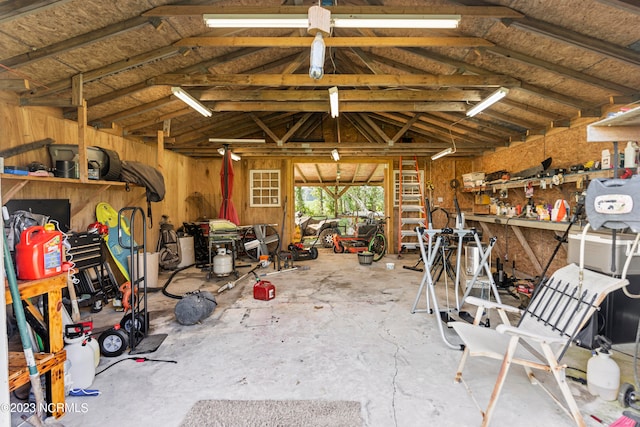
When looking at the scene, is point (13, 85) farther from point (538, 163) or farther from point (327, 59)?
point (538, 163)

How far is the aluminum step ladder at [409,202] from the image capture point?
28.0 ft

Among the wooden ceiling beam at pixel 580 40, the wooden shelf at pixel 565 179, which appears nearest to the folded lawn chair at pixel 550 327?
the wooden shelf at pixel 565 179

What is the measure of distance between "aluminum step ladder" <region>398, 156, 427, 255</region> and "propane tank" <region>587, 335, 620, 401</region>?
5.99 m

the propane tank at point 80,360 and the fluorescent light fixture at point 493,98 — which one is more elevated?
the fluorescent light fixture at point 493,98

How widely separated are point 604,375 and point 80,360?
4.03 metres

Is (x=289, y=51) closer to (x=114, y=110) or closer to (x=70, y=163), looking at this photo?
(x=114, y=110)

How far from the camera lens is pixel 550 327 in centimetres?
244

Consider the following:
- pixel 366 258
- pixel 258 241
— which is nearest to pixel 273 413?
pixel 258 241

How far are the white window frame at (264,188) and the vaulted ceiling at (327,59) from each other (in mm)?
2859

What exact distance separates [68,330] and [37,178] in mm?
2088

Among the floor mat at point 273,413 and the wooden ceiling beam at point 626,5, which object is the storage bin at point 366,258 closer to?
the floor mat at point 273,413

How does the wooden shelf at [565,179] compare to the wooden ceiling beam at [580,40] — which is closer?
the wooden ceiling beam at [580,40]

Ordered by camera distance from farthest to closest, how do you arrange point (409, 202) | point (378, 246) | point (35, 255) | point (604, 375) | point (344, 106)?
1. point (409, 202)
2. point (378, 246)
3. point (344, 106)
4. point (604, 375)
5. point (35, 255)

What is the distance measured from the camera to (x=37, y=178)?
138 inches
